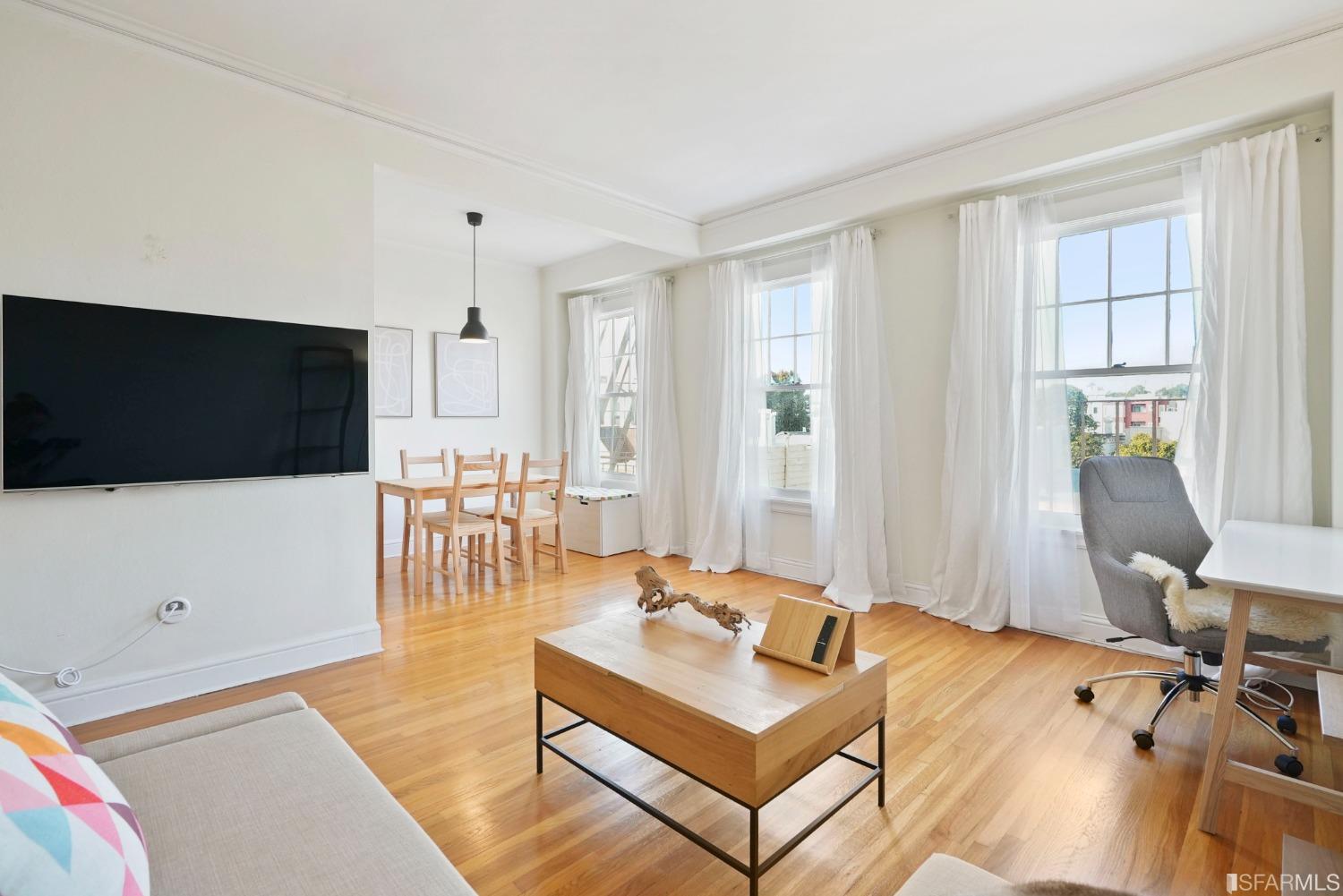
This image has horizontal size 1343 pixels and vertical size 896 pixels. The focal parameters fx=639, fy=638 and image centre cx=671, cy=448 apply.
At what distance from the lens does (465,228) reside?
16.8 ft

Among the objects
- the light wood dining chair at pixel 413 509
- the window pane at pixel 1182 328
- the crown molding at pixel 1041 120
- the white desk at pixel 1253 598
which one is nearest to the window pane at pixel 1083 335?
the window pane at pixel 1182 328

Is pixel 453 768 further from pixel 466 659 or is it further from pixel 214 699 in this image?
pixel 214 699

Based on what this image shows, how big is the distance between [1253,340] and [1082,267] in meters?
0.88

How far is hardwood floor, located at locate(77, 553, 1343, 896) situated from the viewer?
1698 millimetres

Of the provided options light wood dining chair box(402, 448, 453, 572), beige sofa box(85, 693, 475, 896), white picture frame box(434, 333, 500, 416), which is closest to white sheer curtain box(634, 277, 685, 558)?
white picture frame box(434, 333, 500, 416)

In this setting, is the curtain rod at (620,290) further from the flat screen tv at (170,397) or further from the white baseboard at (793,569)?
the flat screen tv at (170,397)

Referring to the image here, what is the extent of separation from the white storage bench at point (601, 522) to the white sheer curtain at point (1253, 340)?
396cm

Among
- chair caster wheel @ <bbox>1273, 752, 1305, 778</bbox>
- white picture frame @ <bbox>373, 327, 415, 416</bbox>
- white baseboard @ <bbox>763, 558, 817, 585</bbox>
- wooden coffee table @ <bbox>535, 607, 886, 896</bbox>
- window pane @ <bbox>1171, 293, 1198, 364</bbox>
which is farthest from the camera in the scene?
white picture frame @ <bbox>373, 327, 415, 416</bbox>

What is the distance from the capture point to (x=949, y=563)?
378cm

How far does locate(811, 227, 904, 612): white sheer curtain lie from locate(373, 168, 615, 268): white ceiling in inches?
73.9

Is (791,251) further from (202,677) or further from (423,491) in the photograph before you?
(202,677)

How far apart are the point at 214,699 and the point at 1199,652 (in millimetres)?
3981

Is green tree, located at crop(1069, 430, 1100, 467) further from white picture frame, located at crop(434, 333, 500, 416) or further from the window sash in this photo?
white picture frame, located at crop(434, 333, 500, 416)

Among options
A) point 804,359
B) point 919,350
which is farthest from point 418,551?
point 919,350
